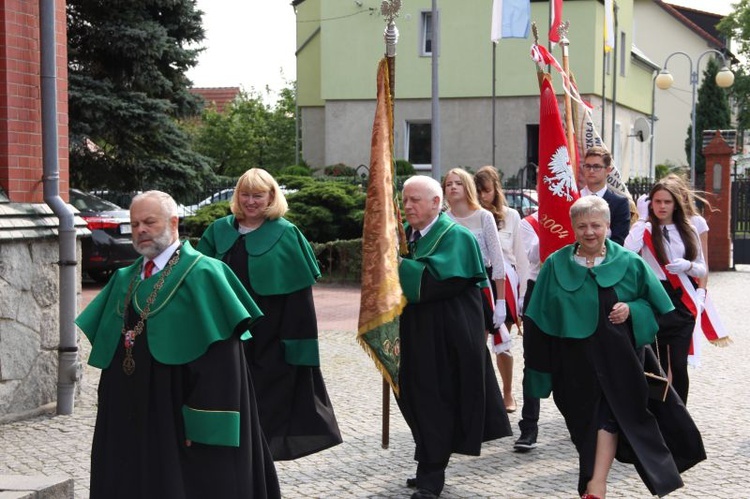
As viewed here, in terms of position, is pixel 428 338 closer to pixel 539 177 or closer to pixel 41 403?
pixel 539 177

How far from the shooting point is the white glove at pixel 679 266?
766 cm

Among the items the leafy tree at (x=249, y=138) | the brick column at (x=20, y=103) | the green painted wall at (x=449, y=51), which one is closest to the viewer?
the brick column at (x=20, y=103)

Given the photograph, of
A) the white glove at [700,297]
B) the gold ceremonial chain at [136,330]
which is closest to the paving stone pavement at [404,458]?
the white glove at [700,297]

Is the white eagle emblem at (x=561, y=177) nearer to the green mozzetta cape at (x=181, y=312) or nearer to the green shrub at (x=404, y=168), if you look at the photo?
the green mozzetta cape at (x=181, y=312)

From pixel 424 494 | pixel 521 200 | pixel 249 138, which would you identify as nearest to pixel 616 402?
pixel 424 494

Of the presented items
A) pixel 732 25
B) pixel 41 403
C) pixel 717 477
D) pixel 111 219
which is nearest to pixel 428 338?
pixel 717 477

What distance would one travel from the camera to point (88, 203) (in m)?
19.0

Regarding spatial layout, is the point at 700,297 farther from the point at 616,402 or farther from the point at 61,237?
the point at 61,237

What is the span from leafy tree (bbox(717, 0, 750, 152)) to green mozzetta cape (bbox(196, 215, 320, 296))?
55.1 metres

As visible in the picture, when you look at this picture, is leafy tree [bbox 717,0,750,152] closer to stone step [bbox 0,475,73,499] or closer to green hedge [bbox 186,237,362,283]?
green hedge [bbox 186,237,362,283]

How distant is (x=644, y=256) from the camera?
780cm

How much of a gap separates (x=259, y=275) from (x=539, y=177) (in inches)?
103

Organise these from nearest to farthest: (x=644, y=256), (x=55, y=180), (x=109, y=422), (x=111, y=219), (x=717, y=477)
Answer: (x=109, y=422)
(x=717, y=477)
(x=644, y=256)
(x=55, y=180)
(x=111, y=219)

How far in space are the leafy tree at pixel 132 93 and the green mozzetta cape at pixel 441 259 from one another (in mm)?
13531
